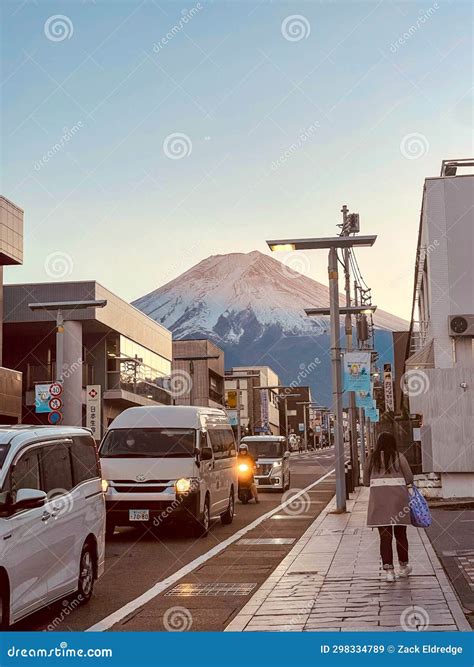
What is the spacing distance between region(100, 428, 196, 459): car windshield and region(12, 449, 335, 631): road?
1.57 m

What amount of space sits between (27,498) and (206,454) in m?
10.7

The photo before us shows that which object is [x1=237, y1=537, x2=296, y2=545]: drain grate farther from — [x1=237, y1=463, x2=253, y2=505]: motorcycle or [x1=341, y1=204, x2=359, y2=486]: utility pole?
[x1=341, y1=204, x2=359, y2=486]: utility pole

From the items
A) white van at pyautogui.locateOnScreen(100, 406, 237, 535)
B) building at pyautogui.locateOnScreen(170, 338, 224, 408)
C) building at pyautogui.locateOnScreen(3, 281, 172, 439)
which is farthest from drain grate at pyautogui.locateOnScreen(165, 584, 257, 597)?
building at pyautogui.locateOnScreen(170, 338, 224, 408)

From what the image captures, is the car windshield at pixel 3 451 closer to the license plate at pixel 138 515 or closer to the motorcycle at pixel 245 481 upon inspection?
the license plate at pixel 138 515

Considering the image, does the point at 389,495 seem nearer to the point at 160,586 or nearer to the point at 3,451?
the point at 160,586

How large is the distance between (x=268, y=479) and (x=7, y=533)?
27837mm

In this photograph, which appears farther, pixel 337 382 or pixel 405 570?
pixel 337 382

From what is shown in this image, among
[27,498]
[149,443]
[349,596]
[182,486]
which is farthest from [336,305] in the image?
[27,498]

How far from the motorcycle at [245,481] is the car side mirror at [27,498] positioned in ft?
69.8

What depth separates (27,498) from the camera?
8.45 meters

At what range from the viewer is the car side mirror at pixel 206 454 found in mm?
18953

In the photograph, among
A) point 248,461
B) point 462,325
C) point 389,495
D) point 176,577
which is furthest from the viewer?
point 462,325

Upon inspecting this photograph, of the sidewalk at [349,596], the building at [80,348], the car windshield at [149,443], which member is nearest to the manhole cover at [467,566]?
the sidewalk at [349,596]

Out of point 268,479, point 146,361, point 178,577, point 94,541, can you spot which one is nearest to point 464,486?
point 268,479
